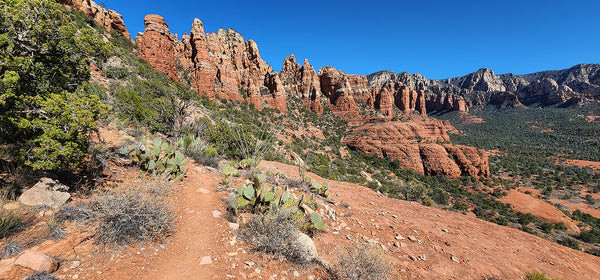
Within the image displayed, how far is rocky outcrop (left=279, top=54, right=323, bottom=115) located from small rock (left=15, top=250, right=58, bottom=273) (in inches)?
2238

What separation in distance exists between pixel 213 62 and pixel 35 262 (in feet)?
158

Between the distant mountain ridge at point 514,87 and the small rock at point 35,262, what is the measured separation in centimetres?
13758

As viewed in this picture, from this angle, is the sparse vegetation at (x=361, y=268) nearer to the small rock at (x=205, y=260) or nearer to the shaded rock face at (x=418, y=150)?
the small rock at (x=205, y=260)

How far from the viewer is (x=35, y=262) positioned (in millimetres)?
2646

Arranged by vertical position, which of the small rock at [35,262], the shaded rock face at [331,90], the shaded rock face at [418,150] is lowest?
the shaded rock face at [418,150]

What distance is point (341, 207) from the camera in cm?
696

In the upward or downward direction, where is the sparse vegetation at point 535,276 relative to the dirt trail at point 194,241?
downward

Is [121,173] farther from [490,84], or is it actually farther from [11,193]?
[490,84]

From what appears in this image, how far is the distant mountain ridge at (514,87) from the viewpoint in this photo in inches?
3917

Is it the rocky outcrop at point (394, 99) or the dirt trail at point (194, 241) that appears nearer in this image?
the dirt trail at point (194, 241)

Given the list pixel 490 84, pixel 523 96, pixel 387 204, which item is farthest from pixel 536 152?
pixel 490 84

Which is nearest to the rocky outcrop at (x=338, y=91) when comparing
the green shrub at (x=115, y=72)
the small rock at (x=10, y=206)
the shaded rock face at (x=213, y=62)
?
the shaded rock face at (x=213, y=62)

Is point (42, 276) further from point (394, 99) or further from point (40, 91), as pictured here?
point (394, 99)

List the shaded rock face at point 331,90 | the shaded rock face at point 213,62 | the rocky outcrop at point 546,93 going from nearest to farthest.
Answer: the shaded rock face at point 213,62 → the shaded rock face at point 331,90 → the rocky outcrop at point 546,93
